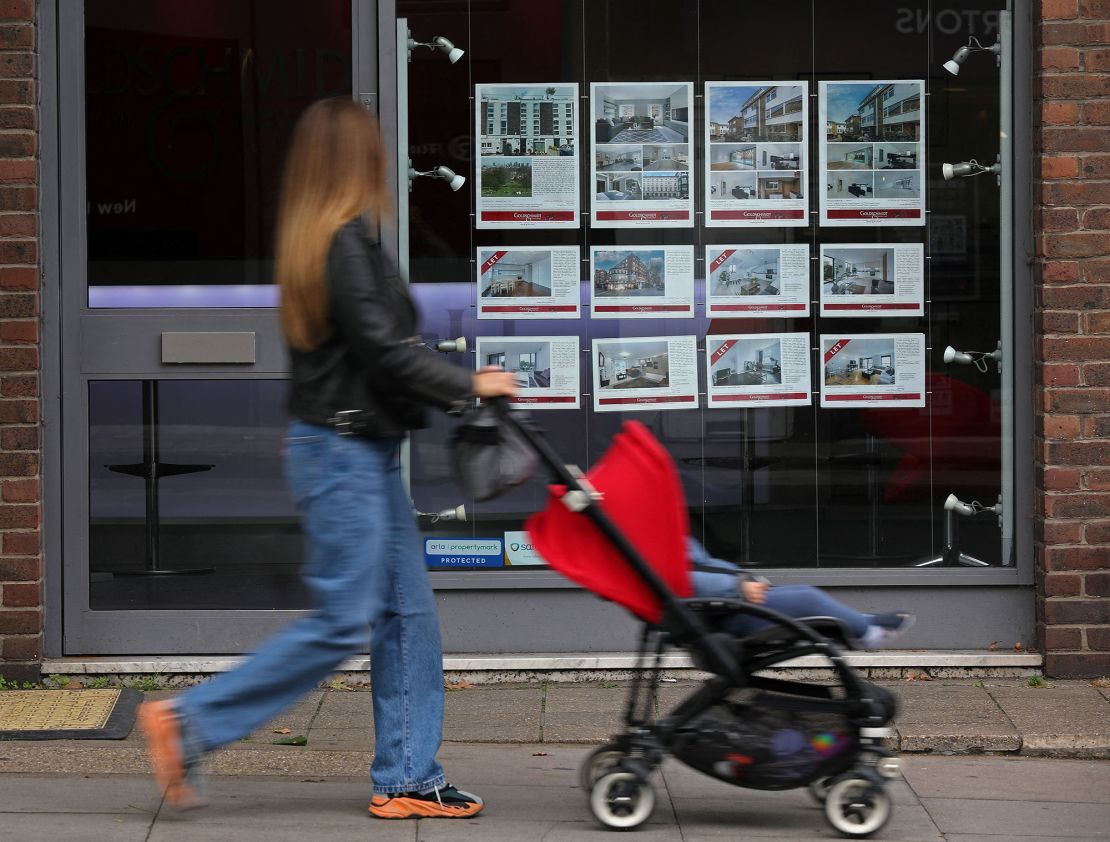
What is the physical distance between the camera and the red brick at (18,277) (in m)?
5.75

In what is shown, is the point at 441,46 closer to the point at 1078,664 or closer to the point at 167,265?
the point at 167,265

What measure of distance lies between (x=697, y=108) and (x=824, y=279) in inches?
32.3

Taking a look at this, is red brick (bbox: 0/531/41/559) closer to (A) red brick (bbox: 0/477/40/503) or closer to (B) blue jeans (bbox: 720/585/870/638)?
(A) red brick (bbox: 0/477/40/503)

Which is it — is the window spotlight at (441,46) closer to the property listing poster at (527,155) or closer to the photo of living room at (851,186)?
the property listing poster at (527,155)

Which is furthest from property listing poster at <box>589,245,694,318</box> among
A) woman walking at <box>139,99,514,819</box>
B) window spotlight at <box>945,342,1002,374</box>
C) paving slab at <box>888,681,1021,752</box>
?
woman walking at <box>139,99,514,819</box>

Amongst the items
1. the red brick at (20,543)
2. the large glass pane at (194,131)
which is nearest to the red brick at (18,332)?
the large glass pane at (194,131)

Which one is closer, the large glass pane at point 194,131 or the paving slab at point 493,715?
the paving slab at point 493,715

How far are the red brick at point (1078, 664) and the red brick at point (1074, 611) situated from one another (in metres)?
0.12

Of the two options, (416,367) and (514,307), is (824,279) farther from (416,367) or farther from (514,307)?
(416,367)

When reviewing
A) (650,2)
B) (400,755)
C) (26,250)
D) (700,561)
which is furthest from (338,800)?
(650,2)

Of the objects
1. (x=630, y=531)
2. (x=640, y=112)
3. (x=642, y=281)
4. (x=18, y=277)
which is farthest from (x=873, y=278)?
(x=18, y=277)

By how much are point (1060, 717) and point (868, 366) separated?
1525 mm

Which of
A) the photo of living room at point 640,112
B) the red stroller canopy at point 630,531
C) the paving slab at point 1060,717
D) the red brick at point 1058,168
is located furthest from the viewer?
the photo of living room at point 640,112

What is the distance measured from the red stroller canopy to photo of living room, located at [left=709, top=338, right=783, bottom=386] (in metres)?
2.12
